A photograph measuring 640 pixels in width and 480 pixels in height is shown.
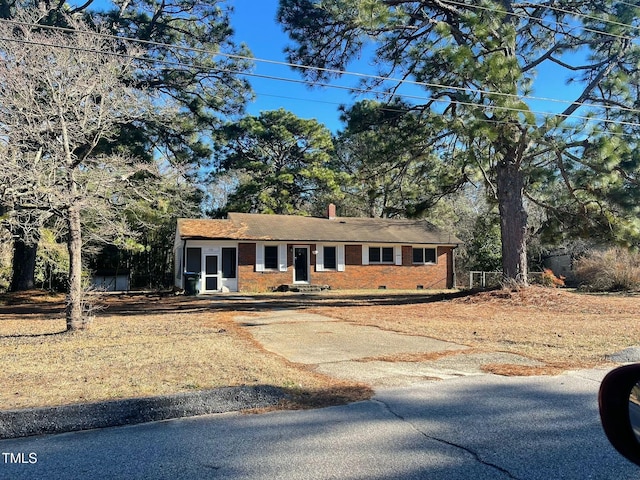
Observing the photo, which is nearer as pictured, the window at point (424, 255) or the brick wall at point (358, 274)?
the brick wall at point (358, 274)

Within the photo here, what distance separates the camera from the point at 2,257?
2548cm

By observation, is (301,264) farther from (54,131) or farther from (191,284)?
(54,131)

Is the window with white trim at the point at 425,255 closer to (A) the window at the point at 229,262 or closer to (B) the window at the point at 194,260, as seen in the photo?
(A) the window at the point at 229,262

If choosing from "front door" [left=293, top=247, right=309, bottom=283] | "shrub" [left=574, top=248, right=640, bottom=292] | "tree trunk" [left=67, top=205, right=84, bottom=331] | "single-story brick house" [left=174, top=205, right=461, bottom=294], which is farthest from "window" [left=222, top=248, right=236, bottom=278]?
"shrub" [left=574, top=248, right=640, bottom=292]


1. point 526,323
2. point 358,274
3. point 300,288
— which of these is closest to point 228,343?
point 526,323

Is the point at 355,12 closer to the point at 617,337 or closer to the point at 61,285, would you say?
the point at 617,337

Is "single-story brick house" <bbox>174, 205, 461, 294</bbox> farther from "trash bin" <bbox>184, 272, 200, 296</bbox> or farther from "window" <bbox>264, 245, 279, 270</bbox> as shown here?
"trash bin" <bbox>184, 272, 200, 296</bbox>

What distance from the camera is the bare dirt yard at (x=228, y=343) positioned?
18.8 feet

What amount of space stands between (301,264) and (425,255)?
8015 mm

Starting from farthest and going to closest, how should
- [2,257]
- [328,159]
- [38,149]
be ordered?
[328,159] → [2,257] → [38,149]

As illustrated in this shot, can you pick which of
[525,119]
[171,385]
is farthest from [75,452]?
[525,119]

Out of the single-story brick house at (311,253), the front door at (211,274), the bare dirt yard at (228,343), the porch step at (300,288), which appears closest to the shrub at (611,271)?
the single-story brick house at (311,253)

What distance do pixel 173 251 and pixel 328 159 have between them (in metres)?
12.3

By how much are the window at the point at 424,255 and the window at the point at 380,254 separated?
1640mm
